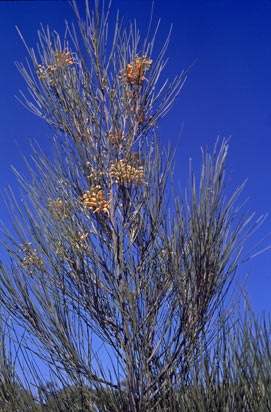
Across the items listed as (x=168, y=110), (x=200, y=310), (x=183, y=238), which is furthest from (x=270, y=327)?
(x=168, y=110)

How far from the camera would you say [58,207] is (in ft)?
12.1

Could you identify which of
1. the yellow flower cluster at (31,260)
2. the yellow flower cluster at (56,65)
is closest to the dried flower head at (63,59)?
the yellow flower cluster at (56,65)

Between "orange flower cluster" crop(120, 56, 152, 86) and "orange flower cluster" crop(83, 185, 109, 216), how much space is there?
106 centimetres

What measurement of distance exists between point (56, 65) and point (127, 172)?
4.18 ft

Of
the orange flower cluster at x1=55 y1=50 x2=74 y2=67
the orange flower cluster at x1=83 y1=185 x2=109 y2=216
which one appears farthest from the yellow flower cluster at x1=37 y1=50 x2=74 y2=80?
the orange flower cluster at x1=83 y1=185 x2=109 y2=216

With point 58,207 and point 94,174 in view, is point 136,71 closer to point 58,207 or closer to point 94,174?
point 94,174

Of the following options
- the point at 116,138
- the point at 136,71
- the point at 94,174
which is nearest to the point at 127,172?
the point at 94,174

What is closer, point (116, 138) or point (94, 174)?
point (94, 174)

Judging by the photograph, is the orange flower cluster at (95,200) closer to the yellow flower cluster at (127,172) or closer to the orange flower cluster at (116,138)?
the yellow flower cluster at (127,172)

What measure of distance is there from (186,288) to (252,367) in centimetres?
72

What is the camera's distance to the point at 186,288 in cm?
331

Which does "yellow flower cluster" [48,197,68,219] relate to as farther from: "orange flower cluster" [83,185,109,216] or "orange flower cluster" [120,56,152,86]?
"orange flower cluster" [120,56,152,86]

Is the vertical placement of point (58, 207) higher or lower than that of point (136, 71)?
lower

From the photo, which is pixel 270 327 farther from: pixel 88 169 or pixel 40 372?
pixel 88 169
